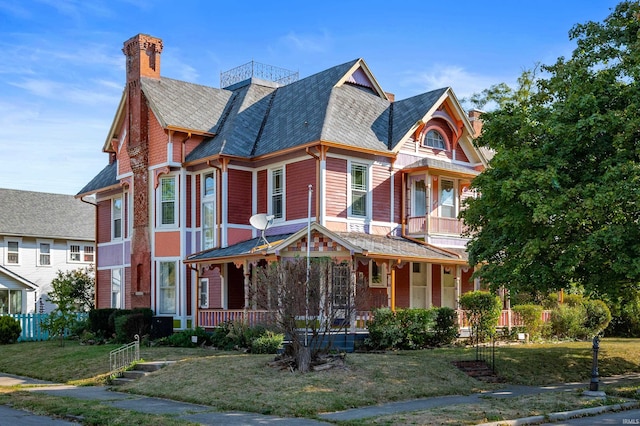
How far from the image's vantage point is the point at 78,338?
32125mm

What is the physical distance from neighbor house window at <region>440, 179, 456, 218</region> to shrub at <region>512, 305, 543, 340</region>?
15.1 ft

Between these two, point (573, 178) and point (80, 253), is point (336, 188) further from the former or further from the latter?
point (80, 253)

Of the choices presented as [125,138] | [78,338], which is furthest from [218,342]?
[125,138]

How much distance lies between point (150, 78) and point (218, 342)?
12.5m

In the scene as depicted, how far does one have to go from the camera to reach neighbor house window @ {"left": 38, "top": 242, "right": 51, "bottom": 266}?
4706cm

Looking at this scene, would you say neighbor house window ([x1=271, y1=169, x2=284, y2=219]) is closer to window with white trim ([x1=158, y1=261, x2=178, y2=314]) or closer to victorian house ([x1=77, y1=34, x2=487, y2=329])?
victorian house ([x1=77, y1=34, x2=487, y2=329])

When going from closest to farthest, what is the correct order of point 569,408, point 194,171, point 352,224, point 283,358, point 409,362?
point 569,408 → point 283,358 → point 409,362 → point 352,224 → point 194,171

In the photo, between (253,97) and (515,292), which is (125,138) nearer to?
(253,97)

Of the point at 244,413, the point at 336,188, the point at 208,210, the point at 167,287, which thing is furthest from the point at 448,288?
the point at 244,413

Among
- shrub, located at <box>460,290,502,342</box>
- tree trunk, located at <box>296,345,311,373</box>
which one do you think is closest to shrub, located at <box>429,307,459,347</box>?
shrub, located at <box>460,290,502,342</box>

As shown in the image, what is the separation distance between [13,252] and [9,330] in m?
14.7

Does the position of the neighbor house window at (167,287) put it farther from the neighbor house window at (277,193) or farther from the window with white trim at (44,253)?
the window with white trim at (44,253)

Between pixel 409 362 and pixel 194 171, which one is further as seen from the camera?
pixel 194 171

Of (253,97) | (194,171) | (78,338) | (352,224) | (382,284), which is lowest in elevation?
(78,338)
